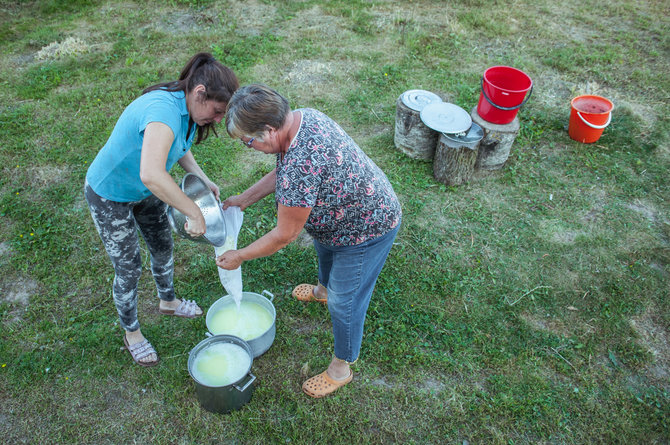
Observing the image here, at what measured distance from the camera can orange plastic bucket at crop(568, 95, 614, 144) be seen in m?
4.95

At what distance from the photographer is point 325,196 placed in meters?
2.03

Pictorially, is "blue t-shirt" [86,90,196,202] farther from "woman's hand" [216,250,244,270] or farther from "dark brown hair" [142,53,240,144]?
"woman's hand" [216,250,244,270]

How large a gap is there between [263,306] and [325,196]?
1419 mm

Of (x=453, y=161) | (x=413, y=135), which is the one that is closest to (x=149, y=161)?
(x=453, y=161)

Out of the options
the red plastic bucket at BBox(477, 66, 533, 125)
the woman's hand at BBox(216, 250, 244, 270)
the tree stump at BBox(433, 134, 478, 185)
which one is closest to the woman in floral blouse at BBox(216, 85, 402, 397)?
the woman's hand at BBox(216, 250, 244, 270)

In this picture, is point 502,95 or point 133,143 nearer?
point 133,143

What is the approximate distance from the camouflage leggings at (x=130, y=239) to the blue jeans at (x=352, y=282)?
1.12m

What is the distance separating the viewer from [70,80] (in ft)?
19.4

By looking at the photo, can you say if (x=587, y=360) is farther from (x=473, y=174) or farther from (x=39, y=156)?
(x=39, y=156)

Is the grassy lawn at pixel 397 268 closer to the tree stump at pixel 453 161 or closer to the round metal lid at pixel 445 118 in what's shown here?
the tree stump at pixel 453 161

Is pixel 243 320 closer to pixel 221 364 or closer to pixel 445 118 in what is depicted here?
pixel 221 364

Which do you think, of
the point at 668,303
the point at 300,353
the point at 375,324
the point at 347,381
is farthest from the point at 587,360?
the point at 300,353

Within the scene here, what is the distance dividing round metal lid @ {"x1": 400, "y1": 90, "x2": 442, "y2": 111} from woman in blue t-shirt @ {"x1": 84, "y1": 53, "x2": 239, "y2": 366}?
281 centimetres

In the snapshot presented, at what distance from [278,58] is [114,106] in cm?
239
